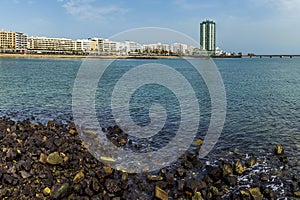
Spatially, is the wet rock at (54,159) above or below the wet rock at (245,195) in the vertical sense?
above

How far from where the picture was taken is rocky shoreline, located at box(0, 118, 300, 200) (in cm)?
934

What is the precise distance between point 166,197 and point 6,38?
216 meters

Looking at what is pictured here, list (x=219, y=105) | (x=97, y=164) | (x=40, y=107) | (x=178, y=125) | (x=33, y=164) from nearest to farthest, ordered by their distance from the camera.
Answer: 1. (x=33, y=164)
2. (x=97, y=164)
3. (x=178, y=125)
4. (x=40, y=107)
5. (x=219, y=105)

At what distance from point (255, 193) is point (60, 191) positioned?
6.12m

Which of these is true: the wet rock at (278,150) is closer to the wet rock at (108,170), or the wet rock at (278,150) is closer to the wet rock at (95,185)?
the wet rock at (108,170)

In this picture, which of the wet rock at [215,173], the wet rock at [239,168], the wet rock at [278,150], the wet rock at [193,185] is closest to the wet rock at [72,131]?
the wet rock at [215,173]

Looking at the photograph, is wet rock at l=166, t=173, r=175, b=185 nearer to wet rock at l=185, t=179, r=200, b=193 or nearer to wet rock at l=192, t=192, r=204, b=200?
wet rock at l=185, t=179, r=200, b=193

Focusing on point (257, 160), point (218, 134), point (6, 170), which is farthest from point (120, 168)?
point (218, 134)

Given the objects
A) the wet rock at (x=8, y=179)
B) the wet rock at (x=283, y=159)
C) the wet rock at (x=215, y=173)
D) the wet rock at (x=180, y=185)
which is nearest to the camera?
the wet rock at (x=8, y=179)

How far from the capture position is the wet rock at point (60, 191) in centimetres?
886

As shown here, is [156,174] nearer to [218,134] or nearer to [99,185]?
[99,185]

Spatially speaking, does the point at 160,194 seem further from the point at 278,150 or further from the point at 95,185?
the point at 278,150

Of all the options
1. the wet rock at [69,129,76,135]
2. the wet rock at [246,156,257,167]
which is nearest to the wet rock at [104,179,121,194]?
the wet rock at [246,156,257,167]

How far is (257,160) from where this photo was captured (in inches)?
504
